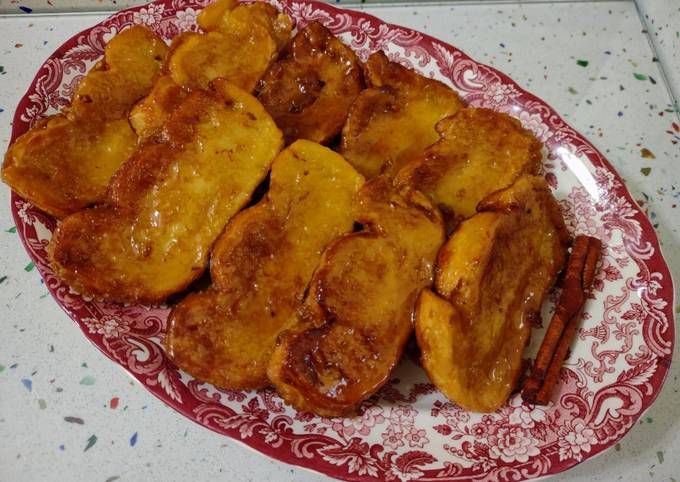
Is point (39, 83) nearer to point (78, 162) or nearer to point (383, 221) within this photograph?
point (78, 162)

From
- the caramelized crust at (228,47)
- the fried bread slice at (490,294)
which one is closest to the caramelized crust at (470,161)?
the fried bread slice at (490,294)

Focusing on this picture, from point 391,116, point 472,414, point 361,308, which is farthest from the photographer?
point 391,116

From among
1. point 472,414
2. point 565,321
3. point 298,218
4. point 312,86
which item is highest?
point 312,86

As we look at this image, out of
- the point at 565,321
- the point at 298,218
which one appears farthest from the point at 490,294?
the point at 298,218

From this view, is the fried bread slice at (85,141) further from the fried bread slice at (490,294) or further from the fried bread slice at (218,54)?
the fried bread slice at (490,294)

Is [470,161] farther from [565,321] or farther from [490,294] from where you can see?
[565,321]

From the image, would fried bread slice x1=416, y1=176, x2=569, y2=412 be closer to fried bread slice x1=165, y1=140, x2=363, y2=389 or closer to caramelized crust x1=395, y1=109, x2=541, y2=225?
caramelized crust x1=395, y1=109, x2=541, y2=225
